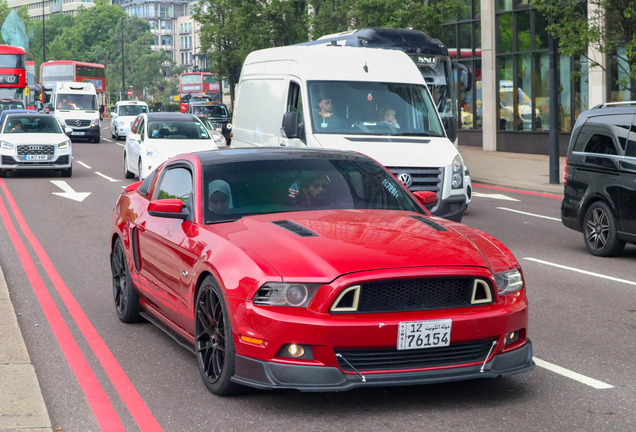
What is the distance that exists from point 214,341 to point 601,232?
7.14 m

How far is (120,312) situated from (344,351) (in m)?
3.28

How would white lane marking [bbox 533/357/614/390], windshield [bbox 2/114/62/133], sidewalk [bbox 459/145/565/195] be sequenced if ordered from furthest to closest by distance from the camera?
windshield [bbox 2/114/62/133] → sidewalk [bbox 459/145/565/195] → white lane marking [bbox 533/357/614/390]

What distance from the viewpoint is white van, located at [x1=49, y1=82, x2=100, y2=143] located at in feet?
139

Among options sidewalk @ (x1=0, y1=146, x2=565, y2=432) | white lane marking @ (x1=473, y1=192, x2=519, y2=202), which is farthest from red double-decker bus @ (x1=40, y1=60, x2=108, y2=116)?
sidewalk @ (x1=0, y1=146, x2=565, y2=432)

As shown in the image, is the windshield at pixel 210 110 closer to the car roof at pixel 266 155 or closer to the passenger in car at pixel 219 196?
the car roof at pixel 266 155

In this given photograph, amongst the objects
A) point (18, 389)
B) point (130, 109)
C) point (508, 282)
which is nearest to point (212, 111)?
point (130, 109)

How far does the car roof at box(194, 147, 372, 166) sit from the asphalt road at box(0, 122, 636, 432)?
1.42 meters

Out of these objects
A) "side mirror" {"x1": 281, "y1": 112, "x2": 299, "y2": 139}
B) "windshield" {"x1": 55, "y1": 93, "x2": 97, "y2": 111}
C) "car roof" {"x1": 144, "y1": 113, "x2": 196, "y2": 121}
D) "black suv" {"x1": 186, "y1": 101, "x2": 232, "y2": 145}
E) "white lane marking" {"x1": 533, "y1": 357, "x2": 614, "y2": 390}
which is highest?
"windshield" {"x1": 55, "y1": 93, "x2": 97, "y2": 111}

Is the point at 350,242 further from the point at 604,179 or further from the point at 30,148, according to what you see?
the point at 30,148

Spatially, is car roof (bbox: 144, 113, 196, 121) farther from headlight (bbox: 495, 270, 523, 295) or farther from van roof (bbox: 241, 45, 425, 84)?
headlight (bbox: 495, 270, 523, 295)

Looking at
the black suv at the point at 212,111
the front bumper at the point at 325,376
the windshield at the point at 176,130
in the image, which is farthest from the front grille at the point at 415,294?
the black suv at the point at 212,111

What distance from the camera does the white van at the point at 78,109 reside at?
42.4m

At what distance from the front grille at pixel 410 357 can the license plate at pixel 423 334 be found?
45mm

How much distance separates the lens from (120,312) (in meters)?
7.55
